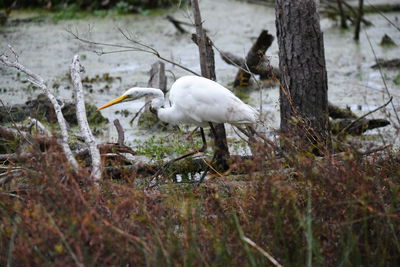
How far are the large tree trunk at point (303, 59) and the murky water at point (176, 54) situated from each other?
4.02 ft

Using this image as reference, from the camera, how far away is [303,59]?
420 centimetres

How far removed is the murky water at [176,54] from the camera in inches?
256

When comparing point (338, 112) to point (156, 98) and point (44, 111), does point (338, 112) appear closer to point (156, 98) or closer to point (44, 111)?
point (156, 98)

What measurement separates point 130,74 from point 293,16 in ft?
12.3

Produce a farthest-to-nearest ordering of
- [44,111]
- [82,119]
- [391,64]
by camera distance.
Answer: [391,64] → [44,111] → [82,119]

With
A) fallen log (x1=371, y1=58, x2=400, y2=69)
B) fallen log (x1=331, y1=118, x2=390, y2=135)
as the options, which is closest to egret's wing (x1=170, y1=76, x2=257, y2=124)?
fallen log (x1=331, y1=118, x2=390, y2=135)

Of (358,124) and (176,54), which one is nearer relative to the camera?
(358,124)

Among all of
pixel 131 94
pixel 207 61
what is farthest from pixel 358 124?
pixel 131 94

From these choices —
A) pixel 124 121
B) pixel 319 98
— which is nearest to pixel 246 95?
pixel 124 121

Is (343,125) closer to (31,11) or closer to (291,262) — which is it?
(291,262)

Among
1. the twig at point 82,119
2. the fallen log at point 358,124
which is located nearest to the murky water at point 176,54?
the fallen log at point 358,124

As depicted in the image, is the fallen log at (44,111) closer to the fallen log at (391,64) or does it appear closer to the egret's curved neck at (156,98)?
the egret's curved neck at (156,98)

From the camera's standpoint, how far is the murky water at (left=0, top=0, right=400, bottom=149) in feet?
21.4

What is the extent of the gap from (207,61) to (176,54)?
12.8ft
